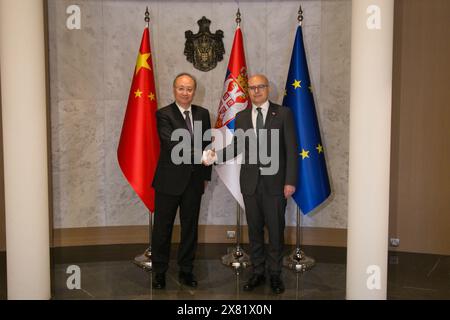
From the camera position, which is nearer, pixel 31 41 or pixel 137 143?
pixel 31 41

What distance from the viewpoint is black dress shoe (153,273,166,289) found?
3.93 meters

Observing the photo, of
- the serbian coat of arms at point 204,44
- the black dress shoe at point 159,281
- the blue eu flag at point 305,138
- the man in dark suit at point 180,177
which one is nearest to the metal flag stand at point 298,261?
the blue eu flag at point 305,138

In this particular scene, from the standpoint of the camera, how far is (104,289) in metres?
3.92

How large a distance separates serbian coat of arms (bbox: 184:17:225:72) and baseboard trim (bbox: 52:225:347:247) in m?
1.94

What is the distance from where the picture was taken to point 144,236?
536cm

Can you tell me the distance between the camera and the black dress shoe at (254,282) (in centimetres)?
388

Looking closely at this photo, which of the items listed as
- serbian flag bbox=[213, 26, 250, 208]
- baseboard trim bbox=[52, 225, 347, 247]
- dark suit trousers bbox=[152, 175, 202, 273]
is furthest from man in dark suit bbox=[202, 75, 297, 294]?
baseboard trim bbox=[52, 225, 347, 247]

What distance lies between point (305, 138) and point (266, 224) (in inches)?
39.8

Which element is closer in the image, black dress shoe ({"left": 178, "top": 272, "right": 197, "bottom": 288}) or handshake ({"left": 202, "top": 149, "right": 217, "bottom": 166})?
handshake ({"left": 202, "top": 149, "right": 217, "bottom": 166})

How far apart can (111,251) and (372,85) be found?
324 centimetres

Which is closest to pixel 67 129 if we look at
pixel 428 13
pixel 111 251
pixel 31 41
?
pixel 111 251

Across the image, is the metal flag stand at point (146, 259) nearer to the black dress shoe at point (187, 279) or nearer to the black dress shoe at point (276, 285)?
the black dress shoe at point (187, 279)

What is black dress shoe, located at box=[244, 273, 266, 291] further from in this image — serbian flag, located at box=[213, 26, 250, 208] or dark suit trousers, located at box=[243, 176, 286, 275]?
serbian flag, located at box=[213, 26, 250, 208]

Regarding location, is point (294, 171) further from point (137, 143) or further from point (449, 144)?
point (449, 144)
